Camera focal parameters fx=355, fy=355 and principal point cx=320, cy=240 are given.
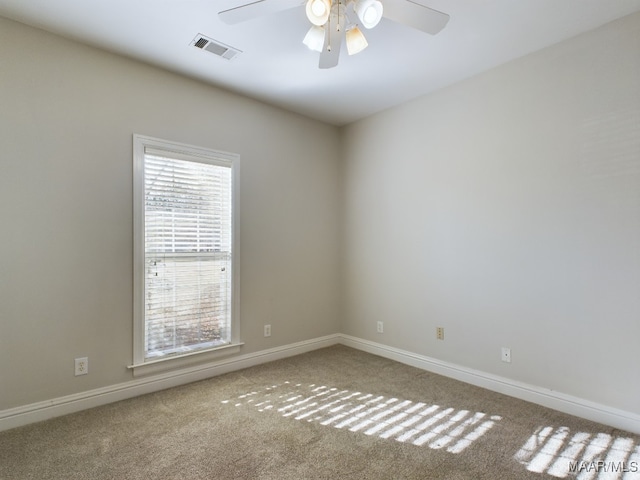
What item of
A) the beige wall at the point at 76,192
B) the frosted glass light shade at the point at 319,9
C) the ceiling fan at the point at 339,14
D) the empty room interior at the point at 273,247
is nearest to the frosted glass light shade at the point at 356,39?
the ceiling fan at the point at 339,14

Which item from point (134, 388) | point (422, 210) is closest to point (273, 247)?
point (422, 210)

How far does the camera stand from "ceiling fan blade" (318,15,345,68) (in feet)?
6.15

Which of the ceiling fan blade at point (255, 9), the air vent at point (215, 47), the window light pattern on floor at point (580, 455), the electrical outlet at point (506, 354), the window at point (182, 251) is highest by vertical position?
the air vent at point (215, 47)

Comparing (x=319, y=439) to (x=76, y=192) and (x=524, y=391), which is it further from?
(x=76, y=192)

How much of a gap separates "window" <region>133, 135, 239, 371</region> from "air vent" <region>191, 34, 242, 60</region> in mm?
806

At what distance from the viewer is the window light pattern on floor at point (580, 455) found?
73.4 inches

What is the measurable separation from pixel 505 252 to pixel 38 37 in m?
3.75

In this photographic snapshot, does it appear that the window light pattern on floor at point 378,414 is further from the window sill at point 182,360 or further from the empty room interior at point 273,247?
the window sill at point 182,360

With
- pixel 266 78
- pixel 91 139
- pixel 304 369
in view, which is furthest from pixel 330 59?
pixel 304 369

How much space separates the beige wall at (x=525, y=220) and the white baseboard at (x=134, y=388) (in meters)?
1.28

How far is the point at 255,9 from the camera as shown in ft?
5.53

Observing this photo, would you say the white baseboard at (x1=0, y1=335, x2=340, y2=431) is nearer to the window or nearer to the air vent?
the window

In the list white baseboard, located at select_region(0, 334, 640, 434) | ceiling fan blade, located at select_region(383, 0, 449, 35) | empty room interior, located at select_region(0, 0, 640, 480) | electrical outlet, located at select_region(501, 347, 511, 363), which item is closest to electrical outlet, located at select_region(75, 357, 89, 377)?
empty room interior, located at select_region(0, 0, 640, 480)

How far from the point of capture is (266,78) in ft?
10.3
